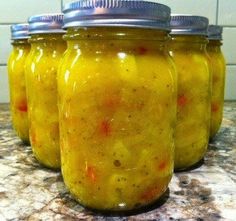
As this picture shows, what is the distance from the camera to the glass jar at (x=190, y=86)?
517 millimetres

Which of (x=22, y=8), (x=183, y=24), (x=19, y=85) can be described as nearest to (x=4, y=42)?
(x=22, y=8)

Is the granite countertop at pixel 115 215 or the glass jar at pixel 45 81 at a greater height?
the glass jar at pixel 45 81

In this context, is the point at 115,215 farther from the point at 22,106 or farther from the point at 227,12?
the point at 227,12

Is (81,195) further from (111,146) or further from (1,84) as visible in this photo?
(1,84)

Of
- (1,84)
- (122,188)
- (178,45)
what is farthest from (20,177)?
(1,84)

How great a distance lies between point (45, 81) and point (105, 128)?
175 millimetres

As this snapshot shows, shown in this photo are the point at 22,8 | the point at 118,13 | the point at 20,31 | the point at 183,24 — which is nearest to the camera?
the point at 118,13

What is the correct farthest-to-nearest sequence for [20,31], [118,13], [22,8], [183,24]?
[22,8], [20,31], [183,24], [118,13]

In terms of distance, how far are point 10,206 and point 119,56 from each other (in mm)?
233

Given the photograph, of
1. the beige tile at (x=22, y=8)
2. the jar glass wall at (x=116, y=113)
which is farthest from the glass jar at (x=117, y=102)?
the beige tile at (x=22, y=8)

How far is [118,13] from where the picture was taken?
387 millimetres

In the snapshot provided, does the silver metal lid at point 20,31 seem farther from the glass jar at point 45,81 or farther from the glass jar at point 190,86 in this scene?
the glass jar at point 190,86

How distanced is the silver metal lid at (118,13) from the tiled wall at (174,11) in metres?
0.75

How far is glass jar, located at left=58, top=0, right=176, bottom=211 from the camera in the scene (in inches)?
15.7
